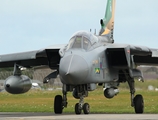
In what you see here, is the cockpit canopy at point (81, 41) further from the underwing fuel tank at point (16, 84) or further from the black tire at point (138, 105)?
the underwing fuel tank at point (16, 84)

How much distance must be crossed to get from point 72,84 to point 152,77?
2441 cm

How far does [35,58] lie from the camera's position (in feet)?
72.4

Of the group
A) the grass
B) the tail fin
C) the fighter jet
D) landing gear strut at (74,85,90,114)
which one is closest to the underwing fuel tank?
the fighter jet

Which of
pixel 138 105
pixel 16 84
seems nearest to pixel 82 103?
pixel 138 105

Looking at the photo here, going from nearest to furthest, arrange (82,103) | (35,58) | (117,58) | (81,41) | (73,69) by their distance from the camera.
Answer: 1. (73,69)
2. (82,103)
3. (81,41)
4. (117,58)
5. (35,58)

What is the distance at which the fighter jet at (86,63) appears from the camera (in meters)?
18.5

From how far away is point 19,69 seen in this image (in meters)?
22.8

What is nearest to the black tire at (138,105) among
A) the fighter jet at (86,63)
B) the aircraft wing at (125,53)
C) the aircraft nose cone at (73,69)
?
the fighter jet at (86,63)

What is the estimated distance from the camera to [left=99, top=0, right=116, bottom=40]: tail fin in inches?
939

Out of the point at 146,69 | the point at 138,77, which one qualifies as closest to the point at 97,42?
the point at 138,77

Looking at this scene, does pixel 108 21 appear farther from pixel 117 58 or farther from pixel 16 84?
pixel 16 84

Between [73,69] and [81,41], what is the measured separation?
5.04 ft

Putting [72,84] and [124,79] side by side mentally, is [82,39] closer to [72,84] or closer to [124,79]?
[72,84]

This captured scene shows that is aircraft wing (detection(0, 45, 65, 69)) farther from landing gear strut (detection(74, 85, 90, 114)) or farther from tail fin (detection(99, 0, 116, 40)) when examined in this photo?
tail fin (detection(99, 0, 116, 40))
